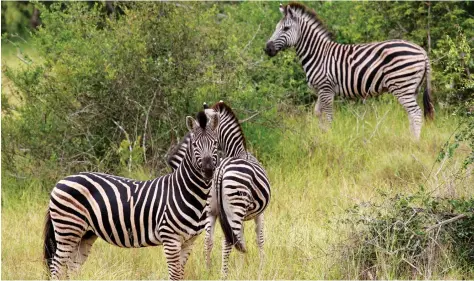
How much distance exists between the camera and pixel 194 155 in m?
6.46

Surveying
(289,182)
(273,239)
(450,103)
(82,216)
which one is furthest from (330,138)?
(82,216)

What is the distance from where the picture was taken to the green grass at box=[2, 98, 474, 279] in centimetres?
699

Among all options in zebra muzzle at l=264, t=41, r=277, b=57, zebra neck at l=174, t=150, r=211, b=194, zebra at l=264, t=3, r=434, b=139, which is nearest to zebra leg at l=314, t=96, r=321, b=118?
zebra at l=264, t=3, r=434, b=139

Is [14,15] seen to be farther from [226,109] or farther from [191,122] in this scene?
[191,122]

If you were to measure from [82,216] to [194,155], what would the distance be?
1006 mm

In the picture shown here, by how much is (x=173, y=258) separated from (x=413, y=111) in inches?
212

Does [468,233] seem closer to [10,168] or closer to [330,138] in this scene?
[330,138]

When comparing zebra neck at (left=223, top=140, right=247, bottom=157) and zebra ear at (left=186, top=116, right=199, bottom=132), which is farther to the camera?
zebra neck at (left=223, top=140, right=247, bottom=157)

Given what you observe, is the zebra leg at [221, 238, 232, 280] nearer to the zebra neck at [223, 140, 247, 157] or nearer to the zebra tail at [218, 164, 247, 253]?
the zebra tail at [218, 164, 247, 253]

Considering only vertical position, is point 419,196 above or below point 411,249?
above

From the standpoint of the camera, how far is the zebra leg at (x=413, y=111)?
1077 cm

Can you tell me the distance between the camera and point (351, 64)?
11523 millimetres

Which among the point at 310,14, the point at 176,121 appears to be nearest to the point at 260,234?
the point at 176,121

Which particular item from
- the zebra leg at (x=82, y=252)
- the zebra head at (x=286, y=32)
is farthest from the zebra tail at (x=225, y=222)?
the zebra head at (x=286, y=32)
